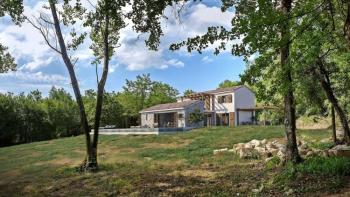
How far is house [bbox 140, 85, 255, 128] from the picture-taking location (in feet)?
174

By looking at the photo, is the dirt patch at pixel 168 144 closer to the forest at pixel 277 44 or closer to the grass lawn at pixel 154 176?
the grass lawn at pixel 154 176

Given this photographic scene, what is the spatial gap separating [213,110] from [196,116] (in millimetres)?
8338

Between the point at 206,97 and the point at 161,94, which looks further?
the point at 161,94

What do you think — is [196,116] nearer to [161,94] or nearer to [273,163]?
[161,94]

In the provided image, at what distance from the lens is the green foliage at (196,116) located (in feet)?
166

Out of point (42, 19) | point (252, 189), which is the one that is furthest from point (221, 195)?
point (42, 19)

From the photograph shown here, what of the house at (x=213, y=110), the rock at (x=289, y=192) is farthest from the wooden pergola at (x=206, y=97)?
the rock at (x=289, y=192)

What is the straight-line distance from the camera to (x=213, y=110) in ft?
192

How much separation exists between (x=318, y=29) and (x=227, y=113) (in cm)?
4728

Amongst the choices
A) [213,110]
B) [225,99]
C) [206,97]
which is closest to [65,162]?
[225,99]

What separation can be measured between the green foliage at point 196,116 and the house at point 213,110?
0.81 m

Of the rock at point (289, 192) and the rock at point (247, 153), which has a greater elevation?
the rock at point (247, 153)

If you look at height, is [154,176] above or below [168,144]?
below

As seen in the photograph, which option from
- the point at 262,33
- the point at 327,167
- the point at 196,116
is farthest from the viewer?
the point at 196,116
